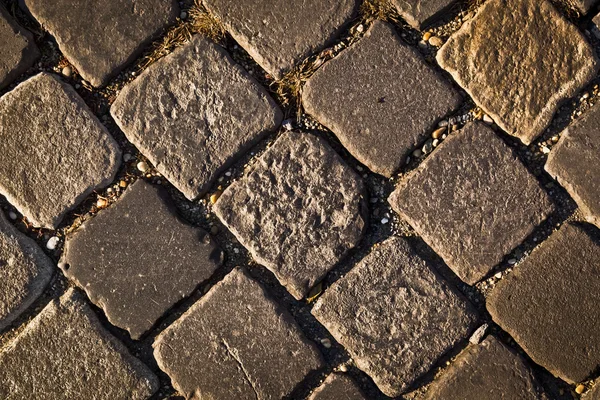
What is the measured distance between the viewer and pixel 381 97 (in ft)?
7.08

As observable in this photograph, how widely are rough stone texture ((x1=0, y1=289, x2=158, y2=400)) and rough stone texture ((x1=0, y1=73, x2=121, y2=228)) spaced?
1.43ft

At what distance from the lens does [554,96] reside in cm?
213

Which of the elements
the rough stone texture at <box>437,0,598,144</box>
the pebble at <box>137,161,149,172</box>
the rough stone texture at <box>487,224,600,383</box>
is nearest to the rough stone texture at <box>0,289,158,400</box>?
the pebble at <box>137,161,149,172</box>

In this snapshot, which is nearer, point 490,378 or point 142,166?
point 490,378

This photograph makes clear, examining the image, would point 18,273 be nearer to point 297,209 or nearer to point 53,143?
point 53,143

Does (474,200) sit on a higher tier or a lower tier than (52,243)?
lower

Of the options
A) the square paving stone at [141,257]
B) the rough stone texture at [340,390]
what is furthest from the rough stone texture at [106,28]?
the rough stone texture at [340,390]

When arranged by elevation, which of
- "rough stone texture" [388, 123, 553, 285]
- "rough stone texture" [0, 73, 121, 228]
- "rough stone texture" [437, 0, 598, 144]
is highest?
"rough stone texture" [0, 73, 121, 228]

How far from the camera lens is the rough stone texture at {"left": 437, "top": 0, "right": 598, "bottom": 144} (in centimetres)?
213

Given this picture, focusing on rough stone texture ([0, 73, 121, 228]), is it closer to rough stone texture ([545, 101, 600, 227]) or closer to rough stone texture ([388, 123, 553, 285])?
rough stone texture ([388, 123, 553, 285])

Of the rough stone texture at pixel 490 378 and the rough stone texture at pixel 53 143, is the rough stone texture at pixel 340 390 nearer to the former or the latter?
the rough stone texture at pixel 490 378

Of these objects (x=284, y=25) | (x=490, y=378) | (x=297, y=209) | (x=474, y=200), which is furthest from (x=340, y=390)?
(x=284, y=25)

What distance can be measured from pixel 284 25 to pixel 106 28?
704 mm

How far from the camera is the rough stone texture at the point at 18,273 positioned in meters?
2.21
